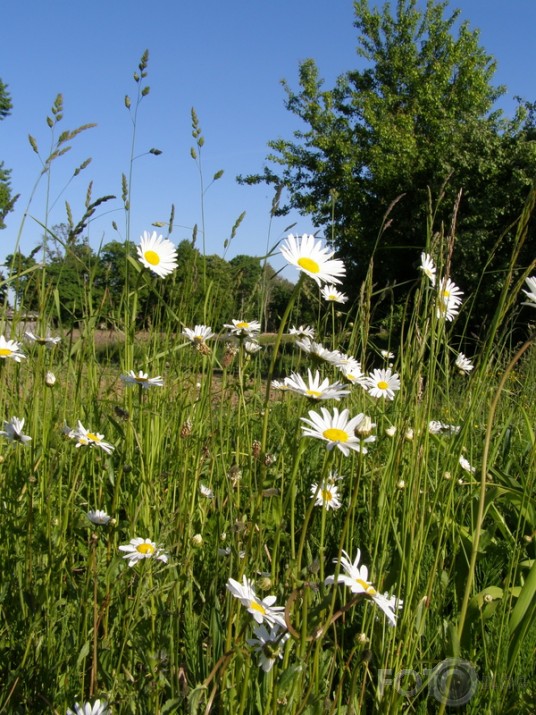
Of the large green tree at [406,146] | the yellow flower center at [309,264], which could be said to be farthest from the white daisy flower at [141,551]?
the large green tree at [406,146]

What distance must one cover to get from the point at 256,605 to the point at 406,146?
708 inches

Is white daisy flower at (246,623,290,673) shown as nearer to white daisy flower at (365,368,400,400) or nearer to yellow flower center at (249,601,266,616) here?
yellow flower center at (249,601,266,616)

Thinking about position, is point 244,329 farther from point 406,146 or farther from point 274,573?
point 406,146

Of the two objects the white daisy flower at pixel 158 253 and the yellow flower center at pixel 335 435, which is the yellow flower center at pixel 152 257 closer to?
the white daisy flower at pixel 158 253

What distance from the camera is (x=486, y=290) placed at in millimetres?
13656

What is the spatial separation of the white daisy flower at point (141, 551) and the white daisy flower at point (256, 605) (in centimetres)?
23

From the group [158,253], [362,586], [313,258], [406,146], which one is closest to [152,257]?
[158,253]

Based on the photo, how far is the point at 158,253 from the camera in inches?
54.9

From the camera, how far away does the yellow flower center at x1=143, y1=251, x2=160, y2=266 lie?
Result: 1340 mm

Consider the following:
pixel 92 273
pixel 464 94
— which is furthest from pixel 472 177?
pixel 92 273

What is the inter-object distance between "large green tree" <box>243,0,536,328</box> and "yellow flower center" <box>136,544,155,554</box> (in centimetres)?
1402

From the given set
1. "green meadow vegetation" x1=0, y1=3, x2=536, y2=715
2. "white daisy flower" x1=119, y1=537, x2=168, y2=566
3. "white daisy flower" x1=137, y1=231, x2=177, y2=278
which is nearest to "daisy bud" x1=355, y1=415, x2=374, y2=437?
"green meadow vegetation" x1=0, y1=3, x2=536, y2=715

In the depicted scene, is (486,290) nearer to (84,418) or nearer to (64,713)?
(84,418)

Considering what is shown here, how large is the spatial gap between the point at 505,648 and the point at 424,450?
0.37 metres
